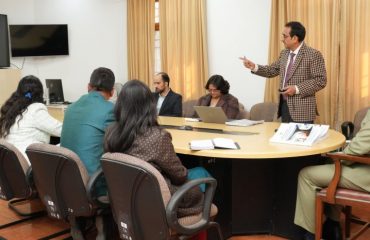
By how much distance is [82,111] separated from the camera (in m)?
2.51

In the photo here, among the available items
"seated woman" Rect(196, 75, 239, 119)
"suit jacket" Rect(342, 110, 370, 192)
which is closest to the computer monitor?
"seated woman" Rect(196, 75, 239, 119)

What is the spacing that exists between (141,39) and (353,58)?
3416mm

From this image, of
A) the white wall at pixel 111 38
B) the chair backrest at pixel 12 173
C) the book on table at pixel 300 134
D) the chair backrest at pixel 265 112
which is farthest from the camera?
the white wall at pixel 111 38

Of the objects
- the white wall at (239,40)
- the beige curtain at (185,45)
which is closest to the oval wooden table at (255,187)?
the white wall at (239,40)

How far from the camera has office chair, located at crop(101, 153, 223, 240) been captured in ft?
6.01

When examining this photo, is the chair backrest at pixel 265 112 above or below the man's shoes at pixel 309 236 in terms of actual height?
above

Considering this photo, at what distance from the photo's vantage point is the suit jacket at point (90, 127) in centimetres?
248

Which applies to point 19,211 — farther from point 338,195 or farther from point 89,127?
point 338,195

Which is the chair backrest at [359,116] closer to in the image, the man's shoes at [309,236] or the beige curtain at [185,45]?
the man's shoes at [309,236]

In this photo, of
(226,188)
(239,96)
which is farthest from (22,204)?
(239,96)

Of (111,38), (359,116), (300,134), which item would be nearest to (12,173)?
(300,134)

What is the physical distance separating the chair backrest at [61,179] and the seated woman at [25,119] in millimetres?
833

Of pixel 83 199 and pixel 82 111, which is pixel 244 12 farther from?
pixel 83 199

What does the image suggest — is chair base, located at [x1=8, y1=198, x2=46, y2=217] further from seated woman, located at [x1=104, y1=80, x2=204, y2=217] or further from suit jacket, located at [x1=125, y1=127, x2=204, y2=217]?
suit jacket, located at [x1=125, y1=127, x2=204, y2=217]
